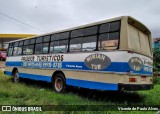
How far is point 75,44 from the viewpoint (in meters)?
9.95

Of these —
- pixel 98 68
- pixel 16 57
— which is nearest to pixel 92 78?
pixel 98 68

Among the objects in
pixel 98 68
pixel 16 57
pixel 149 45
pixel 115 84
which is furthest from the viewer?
pixel 16 57

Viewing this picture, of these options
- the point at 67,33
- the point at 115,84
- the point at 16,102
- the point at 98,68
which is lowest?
the point at 16,102

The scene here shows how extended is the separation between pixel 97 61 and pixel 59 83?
2.87 metres

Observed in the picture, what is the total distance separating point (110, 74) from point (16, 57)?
345 inches

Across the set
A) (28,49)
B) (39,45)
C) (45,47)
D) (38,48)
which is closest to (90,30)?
(45,47)

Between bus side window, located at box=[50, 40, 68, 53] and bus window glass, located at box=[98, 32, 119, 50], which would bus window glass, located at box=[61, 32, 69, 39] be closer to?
bus side window, located at box=[50, 40, 68, 53]

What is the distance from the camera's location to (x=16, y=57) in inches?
594

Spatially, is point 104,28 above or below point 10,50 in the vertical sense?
above

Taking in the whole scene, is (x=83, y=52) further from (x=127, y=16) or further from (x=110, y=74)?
(x=127, y=16)

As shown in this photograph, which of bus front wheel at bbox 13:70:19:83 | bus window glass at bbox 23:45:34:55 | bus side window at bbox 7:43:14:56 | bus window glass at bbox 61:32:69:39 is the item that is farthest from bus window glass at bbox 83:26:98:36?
bus side window at bbox 7:43:14:56

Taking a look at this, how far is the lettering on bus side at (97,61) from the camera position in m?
8.25

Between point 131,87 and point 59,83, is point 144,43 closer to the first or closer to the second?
point 131,87

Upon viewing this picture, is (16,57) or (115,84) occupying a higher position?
(16,57)
